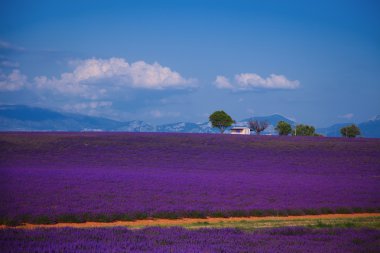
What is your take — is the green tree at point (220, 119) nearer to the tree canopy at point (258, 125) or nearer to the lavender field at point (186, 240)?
the tree canopy at point (258, 125)

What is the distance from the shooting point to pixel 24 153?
A: 35.4m

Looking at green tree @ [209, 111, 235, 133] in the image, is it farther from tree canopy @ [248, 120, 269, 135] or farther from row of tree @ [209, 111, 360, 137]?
tree canopy @ [248, 120, 269, 135]

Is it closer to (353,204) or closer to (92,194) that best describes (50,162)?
(92,194)

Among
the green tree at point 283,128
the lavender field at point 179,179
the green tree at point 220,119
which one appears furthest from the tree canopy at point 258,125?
the lavender field at point 179,179

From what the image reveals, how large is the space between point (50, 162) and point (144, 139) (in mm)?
16120

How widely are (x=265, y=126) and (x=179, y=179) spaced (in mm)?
65505

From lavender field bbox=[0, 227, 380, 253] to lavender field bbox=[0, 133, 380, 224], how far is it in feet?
15.1

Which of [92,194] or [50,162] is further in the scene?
[50,162]

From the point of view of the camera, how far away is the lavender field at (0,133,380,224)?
1495cm

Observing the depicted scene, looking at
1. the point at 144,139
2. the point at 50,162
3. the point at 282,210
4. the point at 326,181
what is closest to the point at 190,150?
the point at 144,139

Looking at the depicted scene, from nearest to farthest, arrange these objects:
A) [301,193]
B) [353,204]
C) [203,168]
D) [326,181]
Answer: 1. [353,204]
2. [301,193]
3. [326,181]
4. [203,168]

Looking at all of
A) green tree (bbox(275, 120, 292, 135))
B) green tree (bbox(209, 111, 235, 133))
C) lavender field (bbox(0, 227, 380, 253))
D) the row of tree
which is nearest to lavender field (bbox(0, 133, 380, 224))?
lavender field (bbox(0, 227, 380, 253))

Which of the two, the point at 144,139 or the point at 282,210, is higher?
the point at 144,139

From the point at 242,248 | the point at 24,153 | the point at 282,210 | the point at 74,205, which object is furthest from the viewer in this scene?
the point at 24,153
